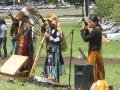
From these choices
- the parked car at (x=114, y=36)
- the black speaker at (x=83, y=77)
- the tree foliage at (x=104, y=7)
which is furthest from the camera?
the tree foliage at (x=104, y=7)

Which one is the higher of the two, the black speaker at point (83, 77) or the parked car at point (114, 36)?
the black speaker at point (83, 77)

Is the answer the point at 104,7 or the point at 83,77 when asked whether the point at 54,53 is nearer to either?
the point at 83,77

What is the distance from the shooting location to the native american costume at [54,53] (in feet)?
51.6

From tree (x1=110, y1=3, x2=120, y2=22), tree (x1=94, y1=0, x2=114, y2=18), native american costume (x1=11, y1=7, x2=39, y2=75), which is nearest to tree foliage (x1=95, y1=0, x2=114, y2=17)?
tree (x1=94, y1=0, x2=114, y2=18)

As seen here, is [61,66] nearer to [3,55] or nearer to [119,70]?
[119,70]

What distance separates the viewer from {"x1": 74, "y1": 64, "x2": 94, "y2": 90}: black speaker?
40.5 feet

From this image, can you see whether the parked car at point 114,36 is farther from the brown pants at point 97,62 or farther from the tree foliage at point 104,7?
the brown pants at point 97,62

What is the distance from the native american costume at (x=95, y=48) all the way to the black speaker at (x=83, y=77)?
2.20 meters

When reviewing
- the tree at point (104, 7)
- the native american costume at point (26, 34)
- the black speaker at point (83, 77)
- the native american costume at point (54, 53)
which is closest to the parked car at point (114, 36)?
the tree at point (104, 7)

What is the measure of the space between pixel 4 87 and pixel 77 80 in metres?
2.69

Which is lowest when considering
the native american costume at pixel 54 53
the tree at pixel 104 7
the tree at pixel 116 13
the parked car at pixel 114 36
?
the tree at pixel 104 7

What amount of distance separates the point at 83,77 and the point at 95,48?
8.27ft

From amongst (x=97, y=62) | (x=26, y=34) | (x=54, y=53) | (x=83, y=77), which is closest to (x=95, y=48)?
(x=97, y=62)

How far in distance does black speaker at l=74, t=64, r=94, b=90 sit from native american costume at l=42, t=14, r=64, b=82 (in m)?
3.30
